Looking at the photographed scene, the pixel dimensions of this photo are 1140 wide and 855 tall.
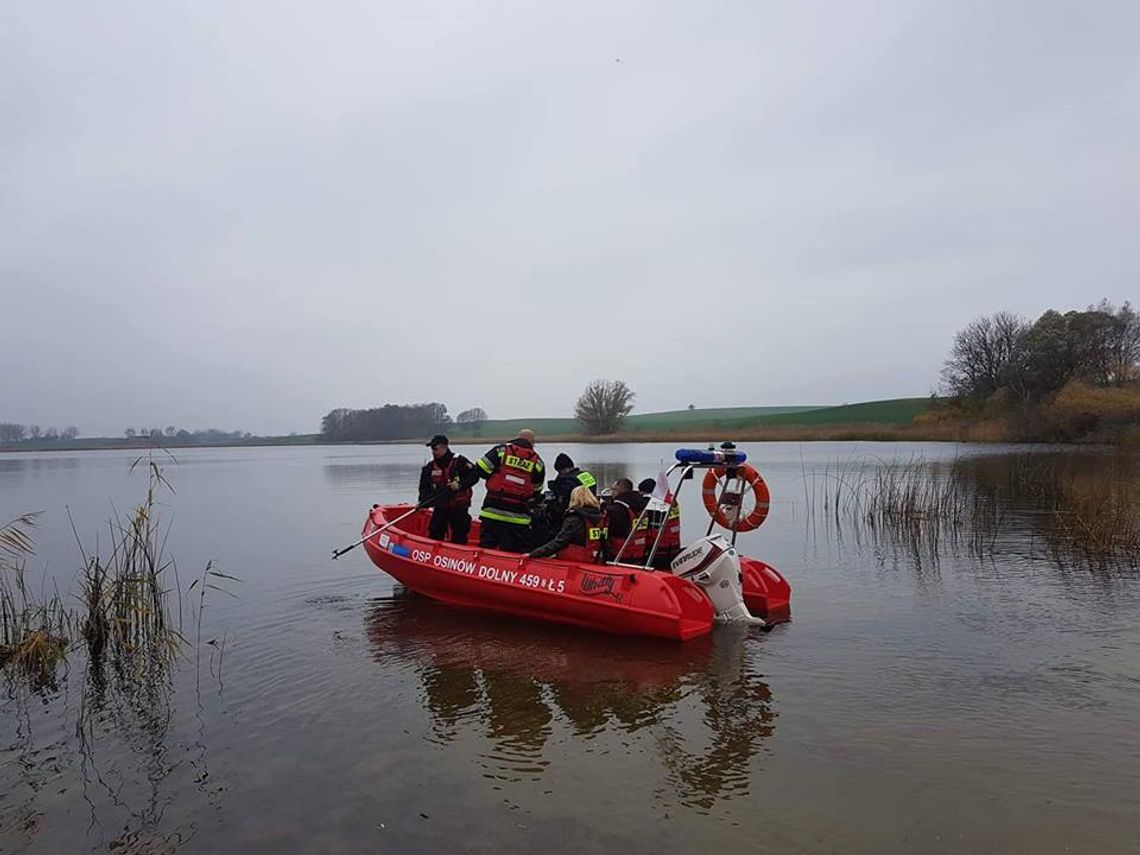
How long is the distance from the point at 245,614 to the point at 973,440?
127ft

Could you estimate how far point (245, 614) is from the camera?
882 cm

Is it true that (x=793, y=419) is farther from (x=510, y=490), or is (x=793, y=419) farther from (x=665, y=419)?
(x=510, y=490)

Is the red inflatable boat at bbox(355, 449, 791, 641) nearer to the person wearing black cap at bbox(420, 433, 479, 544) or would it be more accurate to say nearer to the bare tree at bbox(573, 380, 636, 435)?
the person wearing black cap at bbox(420, 433, 479, 544)

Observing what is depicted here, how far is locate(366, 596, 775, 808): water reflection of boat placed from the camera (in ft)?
15.5

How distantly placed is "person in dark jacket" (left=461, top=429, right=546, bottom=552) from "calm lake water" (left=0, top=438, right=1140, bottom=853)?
89 centimetres

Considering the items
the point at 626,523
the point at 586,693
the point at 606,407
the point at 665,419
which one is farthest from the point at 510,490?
the point at 665,419

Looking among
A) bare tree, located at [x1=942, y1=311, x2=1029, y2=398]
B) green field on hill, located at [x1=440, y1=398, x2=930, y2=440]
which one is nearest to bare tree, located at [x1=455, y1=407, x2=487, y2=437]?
green field on hill, located at [x1=440, y1=398, x2=930, y2=440]

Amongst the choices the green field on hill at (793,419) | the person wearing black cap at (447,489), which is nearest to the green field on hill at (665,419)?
the green field on hill at (793,419)

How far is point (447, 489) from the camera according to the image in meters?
8.84

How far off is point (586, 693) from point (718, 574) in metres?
2.01

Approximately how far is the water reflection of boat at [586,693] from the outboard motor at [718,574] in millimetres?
231

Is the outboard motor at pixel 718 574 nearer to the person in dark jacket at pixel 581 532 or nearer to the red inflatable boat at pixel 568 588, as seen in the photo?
the red inflatable boat at pixel 568 588

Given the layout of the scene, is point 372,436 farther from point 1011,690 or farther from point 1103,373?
point 1011,690

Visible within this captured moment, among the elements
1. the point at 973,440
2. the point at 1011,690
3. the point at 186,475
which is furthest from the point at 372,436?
the point at 1011,690
